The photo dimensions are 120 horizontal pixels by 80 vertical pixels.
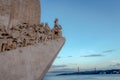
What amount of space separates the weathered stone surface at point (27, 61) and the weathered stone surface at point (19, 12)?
66.8 inches

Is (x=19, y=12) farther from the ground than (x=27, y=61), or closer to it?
farther from the ground

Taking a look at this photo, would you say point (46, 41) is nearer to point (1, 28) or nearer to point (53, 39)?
point (53, 39)

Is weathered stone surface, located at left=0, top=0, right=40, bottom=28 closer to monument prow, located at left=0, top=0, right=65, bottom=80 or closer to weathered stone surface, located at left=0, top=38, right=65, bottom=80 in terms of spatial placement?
monument prow, located at left=0, top=0, right=65, bottom=80

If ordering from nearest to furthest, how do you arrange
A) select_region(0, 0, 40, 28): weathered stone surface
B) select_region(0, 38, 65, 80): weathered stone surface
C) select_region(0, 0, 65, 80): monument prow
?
select_region(0, 38, 65, 80): weathered stone surface
select_region(0, 0, 65, 80): monument prow
select_region(0, 0, 40, 28): weathered stone surface

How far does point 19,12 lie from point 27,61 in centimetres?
258

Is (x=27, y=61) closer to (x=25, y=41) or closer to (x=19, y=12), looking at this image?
(x=25, y=41)

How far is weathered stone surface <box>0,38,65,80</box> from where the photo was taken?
26.3ft

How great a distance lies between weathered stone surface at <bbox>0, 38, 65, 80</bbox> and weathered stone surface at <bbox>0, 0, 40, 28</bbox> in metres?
1.70

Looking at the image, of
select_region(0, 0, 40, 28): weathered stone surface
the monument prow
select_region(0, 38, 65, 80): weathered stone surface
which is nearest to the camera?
select_region(0, 38, 65, 80): weathered stone surface

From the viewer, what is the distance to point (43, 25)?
1013cm

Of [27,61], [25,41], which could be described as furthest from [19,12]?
[27,61]

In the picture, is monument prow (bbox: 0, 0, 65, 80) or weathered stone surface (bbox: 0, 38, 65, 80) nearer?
weathered stone surface (bbox: 0, 38, 65, 80)

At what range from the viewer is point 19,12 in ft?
33.2

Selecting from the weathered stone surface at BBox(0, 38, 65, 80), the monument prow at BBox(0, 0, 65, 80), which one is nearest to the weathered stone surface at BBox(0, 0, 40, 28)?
the monument prow at BBox(0, 0, 65, 80)
